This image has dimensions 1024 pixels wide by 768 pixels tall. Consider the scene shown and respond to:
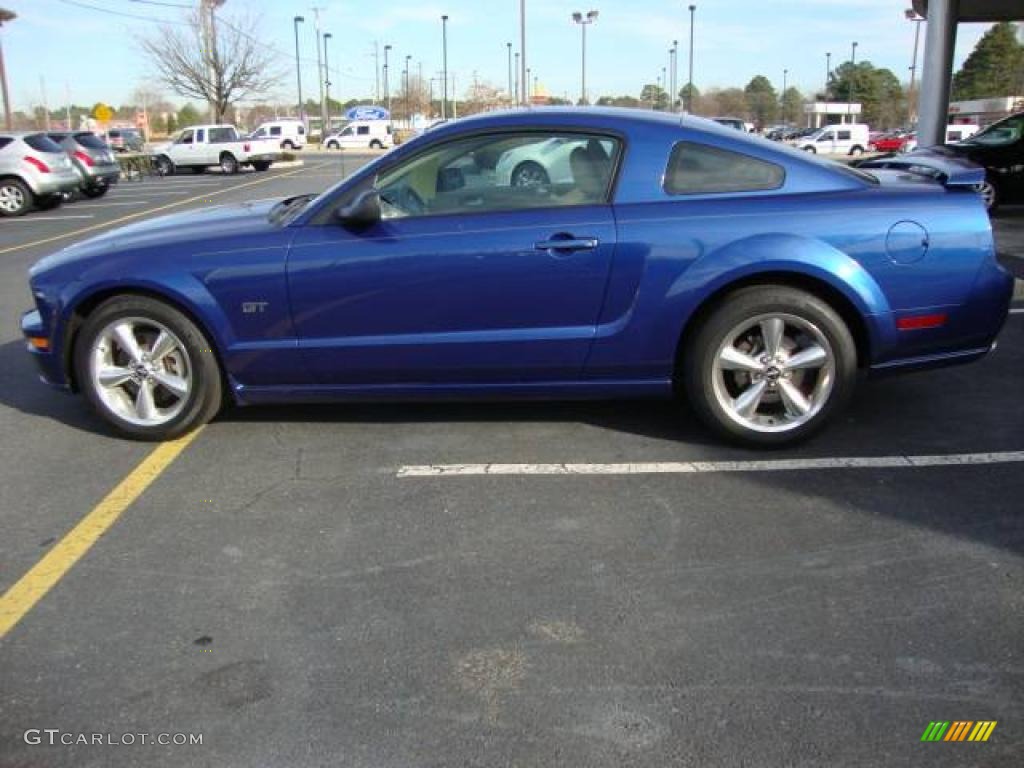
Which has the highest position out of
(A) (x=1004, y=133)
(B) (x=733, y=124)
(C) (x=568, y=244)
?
(B) (x=733, y=124)

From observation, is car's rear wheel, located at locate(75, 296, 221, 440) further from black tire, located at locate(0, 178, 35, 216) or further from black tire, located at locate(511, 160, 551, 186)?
black tire, located at locate(0, 178, 35, 216)

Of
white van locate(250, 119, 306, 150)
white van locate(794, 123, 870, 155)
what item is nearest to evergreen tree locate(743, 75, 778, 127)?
white van locate(794, 123, 870, 155)

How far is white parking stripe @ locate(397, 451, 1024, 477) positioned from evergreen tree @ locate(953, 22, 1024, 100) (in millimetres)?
92162

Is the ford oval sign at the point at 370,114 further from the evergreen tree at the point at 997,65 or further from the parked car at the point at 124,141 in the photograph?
the evergreen tree at the point at 997,65

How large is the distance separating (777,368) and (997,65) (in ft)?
318

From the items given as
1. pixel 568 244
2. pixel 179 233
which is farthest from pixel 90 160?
pixel 568 244

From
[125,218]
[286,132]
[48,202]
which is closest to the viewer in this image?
[125,218]

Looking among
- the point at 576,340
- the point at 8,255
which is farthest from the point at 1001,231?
the point at 8,255

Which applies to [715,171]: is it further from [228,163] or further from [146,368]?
[228,163]

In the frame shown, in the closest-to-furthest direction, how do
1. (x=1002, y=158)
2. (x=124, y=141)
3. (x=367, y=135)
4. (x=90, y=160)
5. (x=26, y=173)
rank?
(x=1002, y=158) → (x=26, y=173) → (x=90, y=160) → (x=124, y=141) → (x=367, y=135)

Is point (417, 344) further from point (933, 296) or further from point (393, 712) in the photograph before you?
point (933, 296)

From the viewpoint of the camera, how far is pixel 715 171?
415 cm

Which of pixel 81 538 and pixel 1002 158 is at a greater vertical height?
pixel 1002 158

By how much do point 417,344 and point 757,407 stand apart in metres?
1.64
